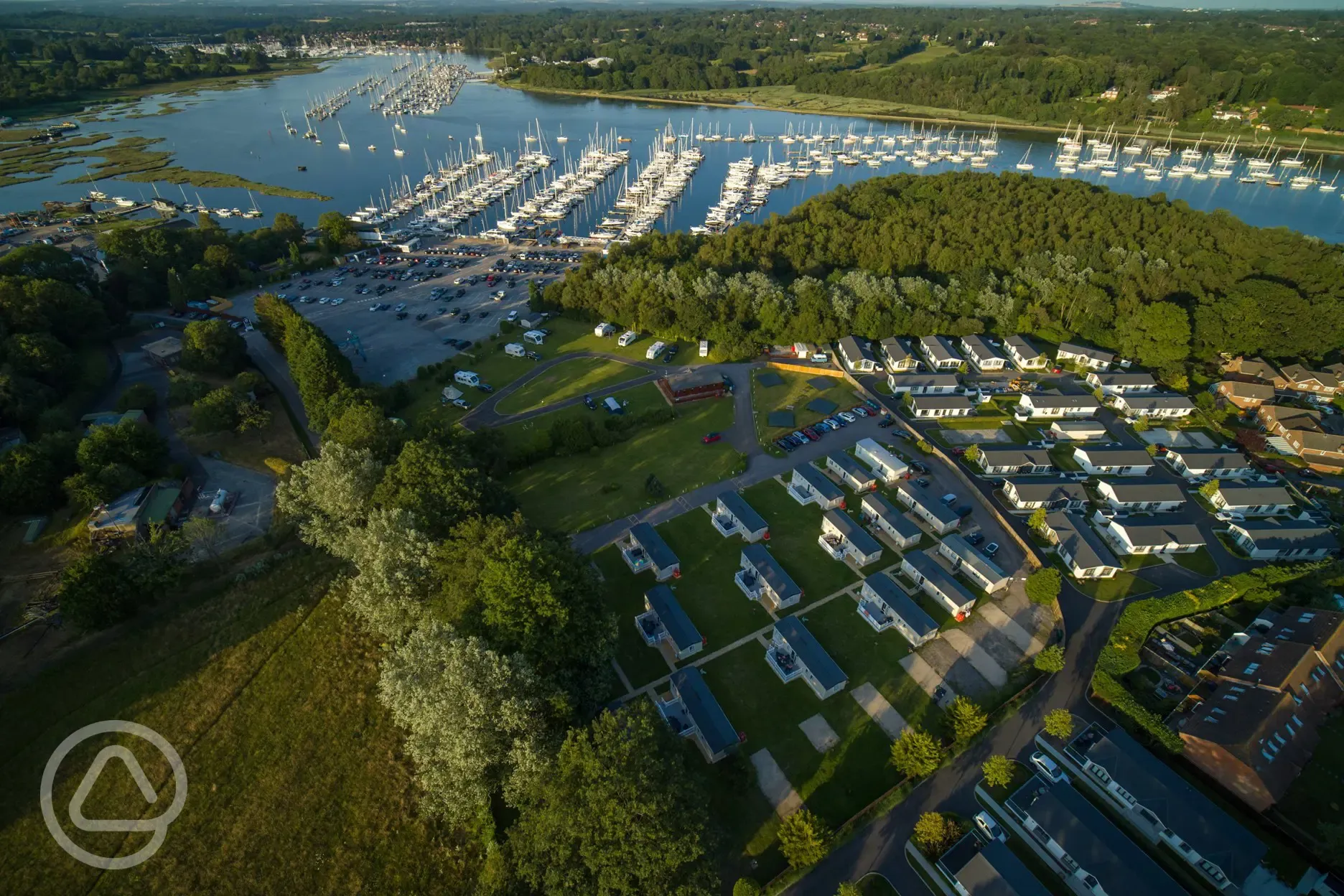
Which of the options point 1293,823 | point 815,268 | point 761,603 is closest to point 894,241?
point 815,268

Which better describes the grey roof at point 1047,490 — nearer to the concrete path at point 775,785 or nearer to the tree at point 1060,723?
the tree at point 1060,723

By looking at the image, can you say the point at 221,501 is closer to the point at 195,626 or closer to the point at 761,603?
the point at 195,626

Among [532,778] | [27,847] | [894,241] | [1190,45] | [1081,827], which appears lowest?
[27,847]

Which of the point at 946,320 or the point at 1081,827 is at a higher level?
the point at 946,320

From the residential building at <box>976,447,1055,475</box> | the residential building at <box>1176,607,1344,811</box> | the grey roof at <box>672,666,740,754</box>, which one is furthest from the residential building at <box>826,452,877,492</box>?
the residential building at <box>1176,607,1344,811</box>

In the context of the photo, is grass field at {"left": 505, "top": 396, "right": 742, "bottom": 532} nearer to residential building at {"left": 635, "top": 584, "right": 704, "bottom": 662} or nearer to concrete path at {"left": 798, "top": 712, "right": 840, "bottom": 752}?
residential building at {"left": 635, "top": 584, "right": 704, "bottom": 662}
